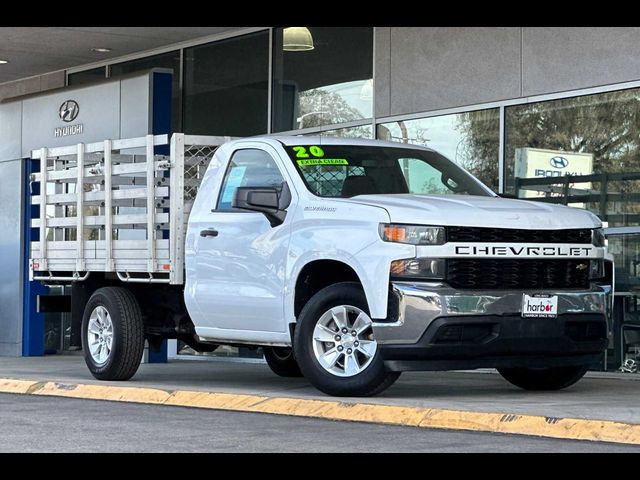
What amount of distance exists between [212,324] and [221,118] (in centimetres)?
721

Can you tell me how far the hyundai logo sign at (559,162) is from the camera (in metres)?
13.7

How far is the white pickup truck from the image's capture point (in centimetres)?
952

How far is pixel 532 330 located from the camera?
9719mm

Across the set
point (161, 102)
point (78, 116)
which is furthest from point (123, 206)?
point (78, 116)

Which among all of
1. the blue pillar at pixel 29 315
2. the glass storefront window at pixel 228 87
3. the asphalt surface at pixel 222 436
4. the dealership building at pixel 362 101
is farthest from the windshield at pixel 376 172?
the blue pillar at pixel 29 315

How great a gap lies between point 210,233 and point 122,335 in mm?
1495

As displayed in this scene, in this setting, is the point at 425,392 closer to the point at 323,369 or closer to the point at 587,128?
the point at 323,369

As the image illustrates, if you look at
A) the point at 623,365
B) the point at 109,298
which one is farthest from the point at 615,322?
the point at 109,298

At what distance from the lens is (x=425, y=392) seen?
35.4ft

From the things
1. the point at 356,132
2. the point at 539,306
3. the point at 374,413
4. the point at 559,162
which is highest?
the point at 356,132

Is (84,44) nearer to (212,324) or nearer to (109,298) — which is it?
(109,298)

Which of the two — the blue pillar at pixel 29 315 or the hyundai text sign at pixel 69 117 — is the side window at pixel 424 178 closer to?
the hyundai text sign at pixel 69 117

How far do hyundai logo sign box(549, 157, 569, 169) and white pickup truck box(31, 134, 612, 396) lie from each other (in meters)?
2.33

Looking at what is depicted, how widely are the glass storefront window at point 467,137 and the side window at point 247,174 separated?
353 centimetres
